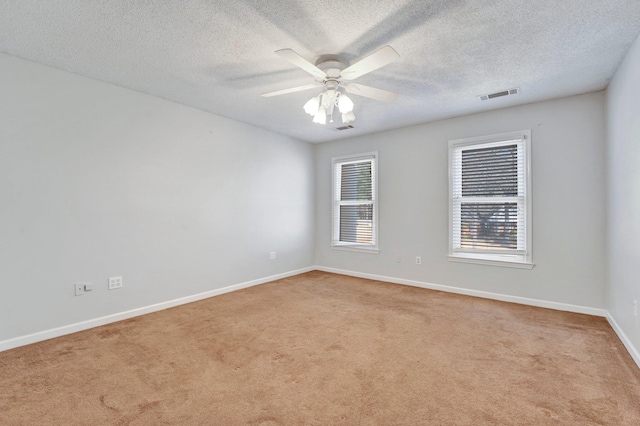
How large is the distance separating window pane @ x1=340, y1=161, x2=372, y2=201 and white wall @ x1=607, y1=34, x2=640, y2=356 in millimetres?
3016

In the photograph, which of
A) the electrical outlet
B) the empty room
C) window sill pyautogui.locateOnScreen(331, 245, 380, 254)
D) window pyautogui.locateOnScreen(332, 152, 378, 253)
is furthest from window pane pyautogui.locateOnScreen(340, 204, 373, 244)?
the electrical outlet

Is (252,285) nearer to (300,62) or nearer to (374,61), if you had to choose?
(300,62)

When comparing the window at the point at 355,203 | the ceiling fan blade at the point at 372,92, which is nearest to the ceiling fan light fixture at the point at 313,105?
the ceiling fan blade at the point at 372,92

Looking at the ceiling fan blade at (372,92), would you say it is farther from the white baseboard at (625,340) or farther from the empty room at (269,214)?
the white baseboard at (625,340)

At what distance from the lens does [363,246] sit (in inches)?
202

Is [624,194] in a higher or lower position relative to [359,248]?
→ higher

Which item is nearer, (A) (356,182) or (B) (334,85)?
(B) (334,85)

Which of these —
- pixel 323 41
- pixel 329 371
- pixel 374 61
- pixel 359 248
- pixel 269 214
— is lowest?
pixel 329 371

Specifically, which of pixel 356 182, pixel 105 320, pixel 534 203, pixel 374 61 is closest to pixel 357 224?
pixel 356 182

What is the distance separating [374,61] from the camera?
2041 mm

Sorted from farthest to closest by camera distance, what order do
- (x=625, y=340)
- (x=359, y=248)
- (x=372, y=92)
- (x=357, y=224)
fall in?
(x=357, y=224) < (x=359, y=248) < (x=372, y=92) < (x=625, y=340)

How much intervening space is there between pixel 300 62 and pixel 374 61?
1.72ft

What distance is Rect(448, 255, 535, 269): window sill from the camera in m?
3.62

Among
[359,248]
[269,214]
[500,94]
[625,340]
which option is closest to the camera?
[625,340]
